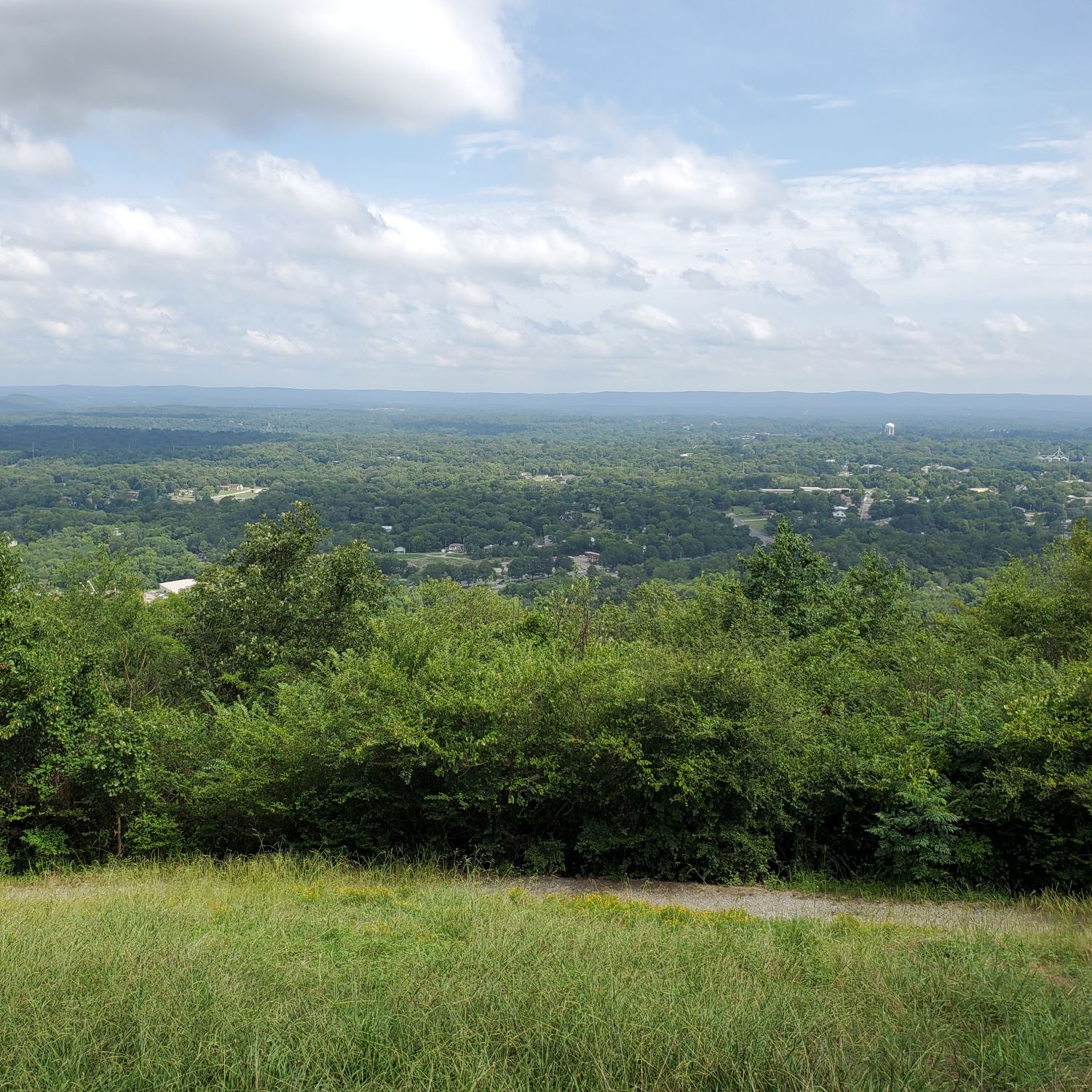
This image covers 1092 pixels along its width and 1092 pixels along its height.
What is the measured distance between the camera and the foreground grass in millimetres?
4008

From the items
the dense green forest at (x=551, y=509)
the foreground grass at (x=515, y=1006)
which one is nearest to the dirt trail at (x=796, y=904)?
the foreground grass at (x=515, y=1006)

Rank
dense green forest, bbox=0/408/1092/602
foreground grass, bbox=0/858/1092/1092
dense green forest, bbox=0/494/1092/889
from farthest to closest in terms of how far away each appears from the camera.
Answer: dense green forest, bbox=0/408/1092/602, dense green forest, bbox=0/494/1092/889, foreground grass, bbox=0/858/1092/1092

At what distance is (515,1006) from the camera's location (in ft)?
15.0

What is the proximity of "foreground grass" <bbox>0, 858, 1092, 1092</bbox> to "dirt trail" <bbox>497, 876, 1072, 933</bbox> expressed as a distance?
1.30 metres

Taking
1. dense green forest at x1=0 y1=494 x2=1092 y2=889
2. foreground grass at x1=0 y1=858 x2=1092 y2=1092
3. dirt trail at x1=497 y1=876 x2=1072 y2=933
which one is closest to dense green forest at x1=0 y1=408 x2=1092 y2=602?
dense green forest at x1=0 y1=494 x2=1092 y2=889

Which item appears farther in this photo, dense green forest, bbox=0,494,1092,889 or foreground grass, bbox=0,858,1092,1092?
dense green forest, bbox=0,494,1092,889

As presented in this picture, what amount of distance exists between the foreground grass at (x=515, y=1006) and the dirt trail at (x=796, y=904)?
1.30 metres

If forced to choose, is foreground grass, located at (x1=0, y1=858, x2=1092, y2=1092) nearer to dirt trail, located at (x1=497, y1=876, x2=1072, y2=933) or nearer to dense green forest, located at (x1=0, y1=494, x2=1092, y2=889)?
dirt trail, located at (x1=497, y1=876, x2=1072, y2=933)

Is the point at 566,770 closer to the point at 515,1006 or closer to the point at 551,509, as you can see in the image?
the point at 515,1006

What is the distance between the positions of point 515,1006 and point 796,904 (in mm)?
5948

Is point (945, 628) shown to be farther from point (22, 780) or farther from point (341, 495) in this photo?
point (341, 495)

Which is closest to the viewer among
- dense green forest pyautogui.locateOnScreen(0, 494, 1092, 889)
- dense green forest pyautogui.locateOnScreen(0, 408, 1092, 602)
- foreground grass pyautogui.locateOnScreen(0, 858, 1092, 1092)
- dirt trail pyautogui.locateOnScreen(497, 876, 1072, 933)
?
foreground grass pyautogui.locateOnScreen(0, 858, 1092, 1092)

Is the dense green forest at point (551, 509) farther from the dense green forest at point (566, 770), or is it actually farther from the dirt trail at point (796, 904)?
the dirt trail at point (796, 904)

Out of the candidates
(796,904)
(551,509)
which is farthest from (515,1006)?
(551,509)
